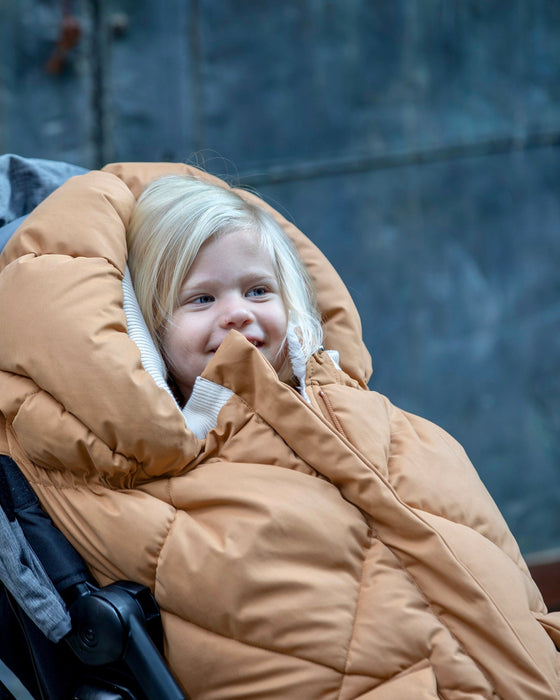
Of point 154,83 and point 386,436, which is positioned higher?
point 154,83

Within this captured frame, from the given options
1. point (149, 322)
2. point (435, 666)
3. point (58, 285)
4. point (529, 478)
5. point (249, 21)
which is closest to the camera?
point (435, 666)

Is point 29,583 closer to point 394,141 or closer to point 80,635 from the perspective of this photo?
point 80,635

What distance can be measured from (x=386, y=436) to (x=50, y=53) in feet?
5.34

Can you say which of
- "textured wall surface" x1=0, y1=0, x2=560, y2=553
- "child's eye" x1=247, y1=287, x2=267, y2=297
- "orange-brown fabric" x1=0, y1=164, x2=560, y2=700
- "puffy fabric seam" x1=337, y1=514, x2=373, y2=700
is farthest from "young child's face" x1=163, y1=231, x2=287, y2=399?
"textured wall surface" x1=0, y1=0, x2=560, y2=553

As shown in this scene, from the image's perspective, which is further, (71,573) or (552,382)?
(552,382)

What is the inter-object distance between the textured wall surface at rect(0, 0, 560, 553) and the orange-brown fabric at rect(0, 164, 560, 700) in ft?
3.97

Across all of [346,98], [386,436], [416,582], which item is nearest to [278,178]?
[346,98]

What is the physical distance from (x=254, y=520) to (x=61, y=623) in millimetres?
303

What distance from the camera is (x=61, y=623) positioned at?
1.20 meters

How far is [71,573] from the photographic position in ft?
4.15

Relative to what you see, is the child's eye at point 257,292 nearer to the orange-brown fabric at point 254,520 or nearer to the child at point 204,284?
the child at point 204,284

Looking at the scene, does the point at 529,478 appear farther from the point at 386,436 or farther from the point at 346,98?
the point at 386,436

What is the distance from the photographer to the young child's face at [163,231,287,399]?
160 cm

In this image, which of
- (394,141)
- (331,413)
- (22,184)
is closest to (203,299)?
(331,413)
